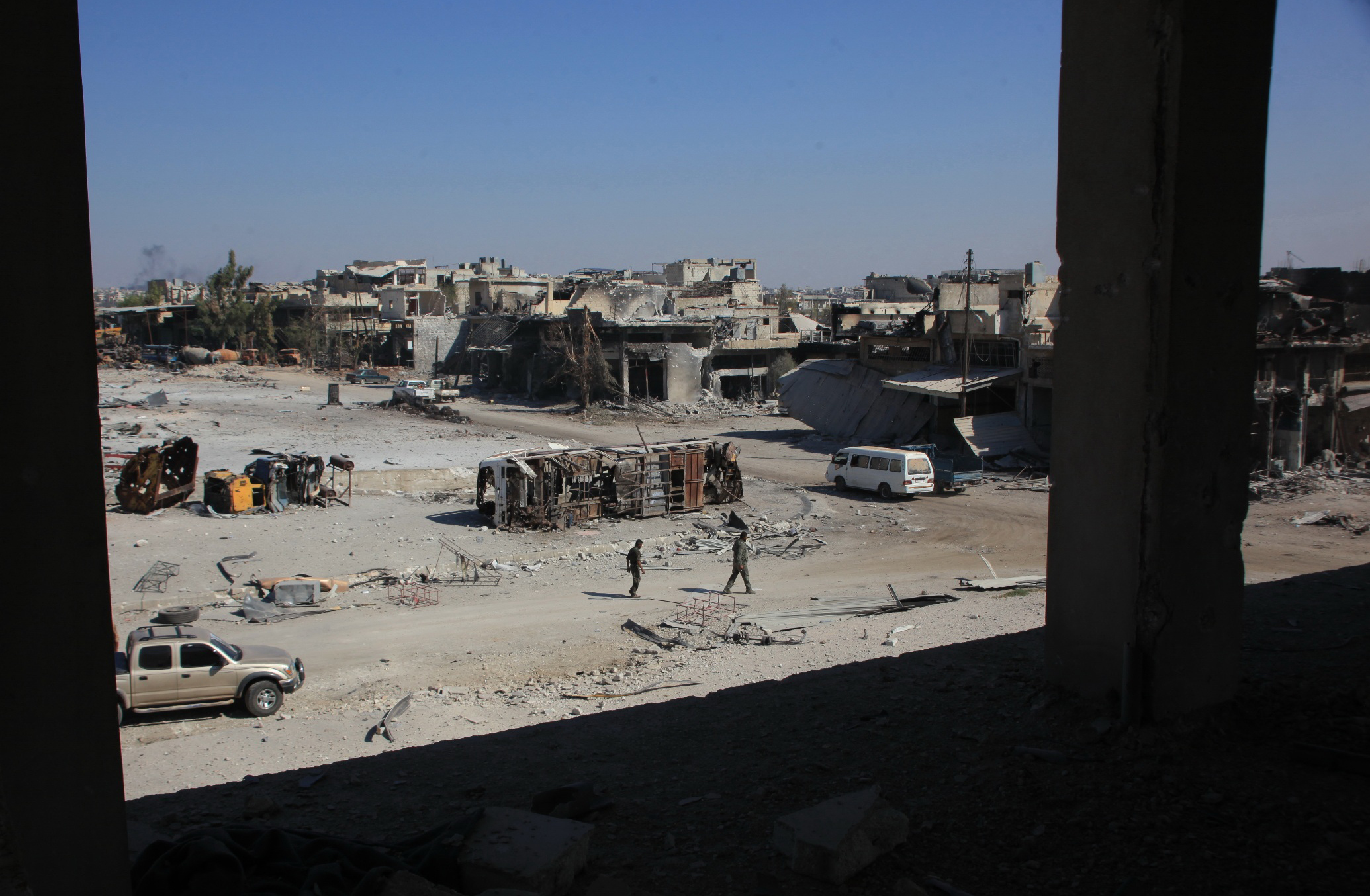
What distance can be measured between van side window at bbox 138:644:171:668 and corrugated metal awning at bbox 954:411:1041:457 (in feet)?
78.5

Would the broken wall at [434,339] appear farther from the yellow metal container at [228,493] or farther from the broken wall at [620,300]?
the yellow metal container at [228,493]

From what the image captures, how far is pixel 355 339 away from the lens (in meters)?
66.9

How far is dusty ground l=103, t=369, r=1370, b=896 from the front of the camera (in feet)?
14.5

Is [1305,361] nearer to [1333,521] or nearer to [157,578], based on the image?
[1333,521]

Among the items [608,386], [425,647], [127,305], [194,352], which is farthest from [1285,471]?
[127,305]

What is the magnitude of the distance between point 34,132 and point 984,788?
5.14 m

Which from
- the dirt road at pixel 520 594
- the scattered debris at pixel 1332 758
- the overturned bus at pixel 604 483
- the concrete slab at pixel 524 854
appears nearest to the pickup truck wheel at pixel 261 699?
the dirt road at pixel 520 594

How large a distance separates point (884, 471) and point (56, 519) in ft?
76.7

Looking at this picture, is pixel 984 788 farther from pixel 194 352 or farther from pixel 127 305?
pixel 127 305

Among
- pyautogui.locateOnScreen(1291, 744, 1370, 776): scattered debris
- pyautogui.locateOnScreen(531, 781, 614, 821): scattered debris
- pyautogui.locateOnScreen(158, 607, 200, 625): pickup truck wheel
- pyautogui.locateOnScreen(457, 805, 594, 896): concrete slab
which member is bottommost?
pyautogui.locateOnScreen(158, 607, 200, 625): pickup truck wheel

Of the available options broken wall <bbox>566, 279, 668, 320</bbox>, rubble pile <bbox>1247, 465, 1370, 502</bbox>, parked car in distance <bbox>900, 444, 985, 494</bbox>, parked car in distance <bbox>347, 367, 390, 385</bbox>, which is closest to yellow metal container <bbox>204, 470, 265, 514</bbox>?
parked car in distance <bbox>900, 444, 985, 494</bbox>

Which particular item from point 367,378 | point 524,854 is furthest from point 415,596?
point 367,378

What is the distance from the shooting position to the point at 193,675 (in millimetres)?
11195

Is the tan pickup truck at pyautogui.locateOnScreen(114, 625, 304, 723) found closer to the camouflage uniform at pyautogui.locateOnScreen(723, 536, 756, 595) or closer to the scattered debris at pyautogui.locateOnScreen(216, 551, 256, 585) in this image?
the scattered debris at pyautogui.locateOnScreen(216, 551, 256, 585)
